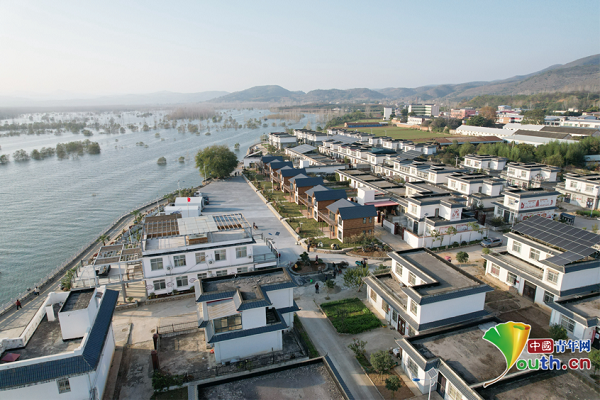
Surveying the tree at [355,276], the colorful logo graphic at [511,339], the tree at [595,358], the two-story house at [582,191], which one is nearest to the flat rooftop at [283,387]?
the colorful logo graphic at [511,339]

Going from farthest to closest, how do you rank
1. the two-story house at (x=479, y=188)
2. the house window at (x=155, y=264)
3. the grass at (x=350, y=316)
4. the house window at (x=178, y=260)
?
the two-story house at (x=479, y=188) → the house window at (x=178, y=260) → the house window at (x=155, y=264) → the grass at (x=350, y=316)

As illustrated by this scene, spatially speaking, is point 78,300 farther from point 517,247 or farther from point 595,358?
point 517,247

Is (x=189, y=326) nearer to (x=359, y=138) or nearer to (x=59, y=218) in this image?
(x=59, y=218)

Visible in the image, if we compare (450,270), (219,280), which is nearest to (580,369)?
(450,270)

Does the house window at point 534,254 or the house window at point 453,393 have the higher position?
the house window at point 534,254

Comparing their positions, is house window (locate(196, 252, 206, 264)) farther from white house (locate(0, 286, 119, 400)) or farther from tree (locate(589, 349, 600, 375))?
tree (locate(589, 349, 600, 375))

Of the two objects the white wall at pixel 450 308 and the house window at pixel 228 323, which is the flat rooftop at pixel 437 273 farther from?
the house window at pixel 228 323

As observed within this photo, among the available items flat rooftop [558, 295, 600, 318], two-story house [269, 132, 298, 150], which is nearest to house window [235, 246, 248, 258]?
flat rooftop [558, 295, 600, 318]

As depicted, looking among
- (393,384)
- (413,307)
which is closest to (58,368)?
(393,384)
